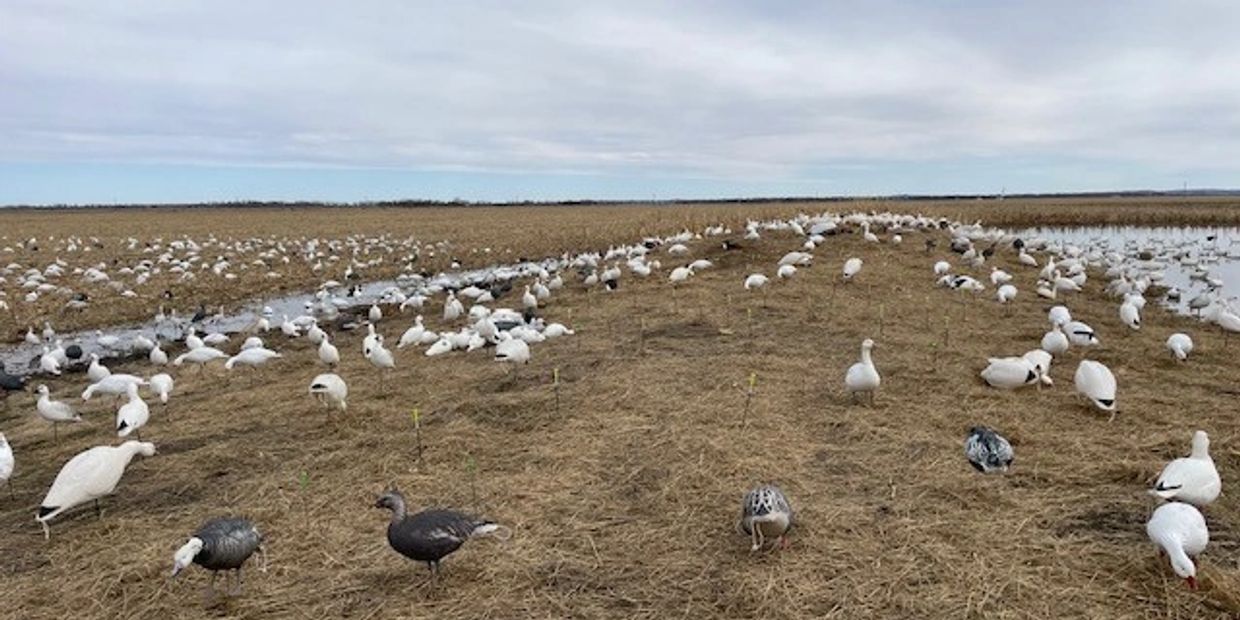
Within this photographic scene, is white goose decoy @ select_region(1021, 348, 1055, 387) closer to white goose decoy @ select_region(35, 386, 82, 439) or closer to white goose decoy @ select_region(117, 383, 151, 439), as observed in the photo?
white goose decoy @ select_region(117, 383, 151, 439)

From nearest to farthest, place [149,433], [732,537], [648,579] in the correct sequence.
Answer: [648,579] → [732,537] → [149,433]

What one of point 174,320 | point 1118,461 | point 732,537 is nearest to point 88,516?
point 732,537

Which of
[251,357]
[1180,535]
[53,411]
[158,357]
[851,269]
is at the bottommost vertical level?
[158,357]

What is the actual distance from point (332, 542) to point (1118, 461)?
690 cm

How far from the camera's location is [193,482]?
820 cm

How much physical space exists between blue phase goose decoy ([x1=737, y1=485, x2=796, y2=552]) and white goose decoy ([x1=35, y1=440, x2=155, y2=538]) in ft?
18.2

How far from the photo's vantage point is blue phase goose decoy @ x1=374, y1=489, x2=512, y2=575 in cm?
571

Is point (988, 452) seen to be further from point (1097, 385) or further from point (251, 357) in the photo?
point (251, 357)

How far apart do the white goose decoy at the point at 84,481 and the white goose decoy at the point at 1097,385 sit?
9927 mm

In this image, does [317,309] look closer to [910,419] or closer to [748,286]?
[748,286]

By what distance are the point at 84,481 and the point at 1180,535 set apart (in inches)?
333

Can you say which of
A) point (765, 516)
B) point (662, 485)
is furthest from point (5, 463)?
point (765, 516)

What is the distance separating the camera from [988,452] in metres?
7.54

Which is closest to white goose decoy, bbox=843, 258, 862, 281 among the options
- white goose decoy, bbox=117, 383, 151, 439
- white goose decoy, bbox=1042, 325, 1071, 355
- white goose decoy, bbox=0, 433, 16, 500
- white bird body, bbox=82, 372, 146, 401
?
white goose decoy, bbox=1042, 325, 1071, 355
